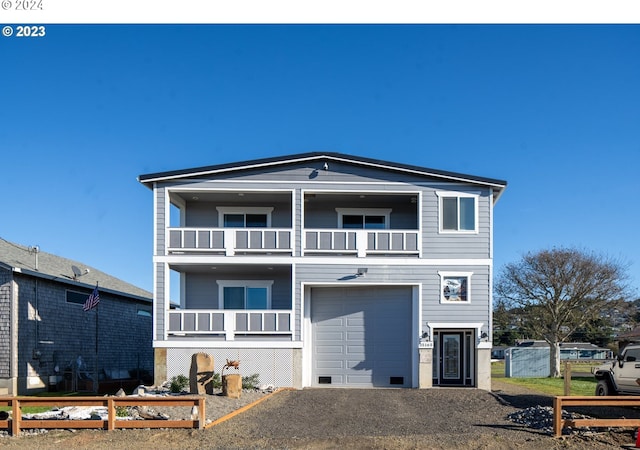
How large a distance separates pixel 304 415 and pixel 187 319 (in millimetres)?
8676

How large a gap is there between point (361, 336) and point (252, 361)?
13.7 ft

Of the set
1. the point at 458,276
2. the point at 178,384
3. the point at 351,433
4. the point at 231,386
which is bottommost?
the point at 178,384

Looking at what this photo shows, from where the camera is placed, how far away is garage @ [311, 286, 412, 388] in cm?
2353

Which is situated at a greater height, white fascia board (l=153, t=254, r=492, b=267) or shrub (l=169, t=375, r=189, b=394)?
white fascia board (l=153, t=254, r=492, b=267)

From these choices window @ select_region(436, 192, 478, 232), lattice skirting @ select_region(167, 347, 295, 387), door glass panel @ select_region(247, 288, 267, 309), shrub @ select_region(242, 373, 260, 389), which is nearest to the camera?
shrub @ select_region(242, 373, 260, 389)

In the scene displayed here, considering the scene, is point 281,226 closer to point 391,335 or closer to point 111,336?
point 391,335

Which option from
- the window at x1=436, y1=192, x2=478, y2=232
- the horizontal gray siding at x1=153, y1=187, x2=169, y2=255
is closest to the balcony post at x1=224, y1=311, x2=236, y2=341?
the horizontal gray siding at x1=153, y1=187, x2=169, y2=255

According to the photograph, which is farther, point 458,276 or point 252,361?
point 458,276

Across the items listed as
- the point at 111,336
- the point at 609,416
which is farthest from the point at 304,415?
the point at 111,336

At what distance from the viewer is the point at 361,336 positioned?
78.2ft

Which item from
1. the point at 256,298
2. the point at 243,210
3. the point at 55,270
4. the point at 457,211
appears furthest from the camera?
the point at 55,270

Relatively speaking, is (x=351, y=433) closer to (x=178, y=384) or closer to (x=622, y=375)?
(x=622, y=375)

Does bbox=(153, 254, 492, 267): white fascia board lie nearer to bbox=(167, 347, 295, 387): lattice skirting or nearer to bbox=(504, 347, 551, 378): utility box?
bbox=(167, 347, 295, 387): lattice skirting

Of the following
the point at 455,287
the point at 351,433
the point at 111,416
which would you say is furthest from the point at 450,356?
the point at 111,416
